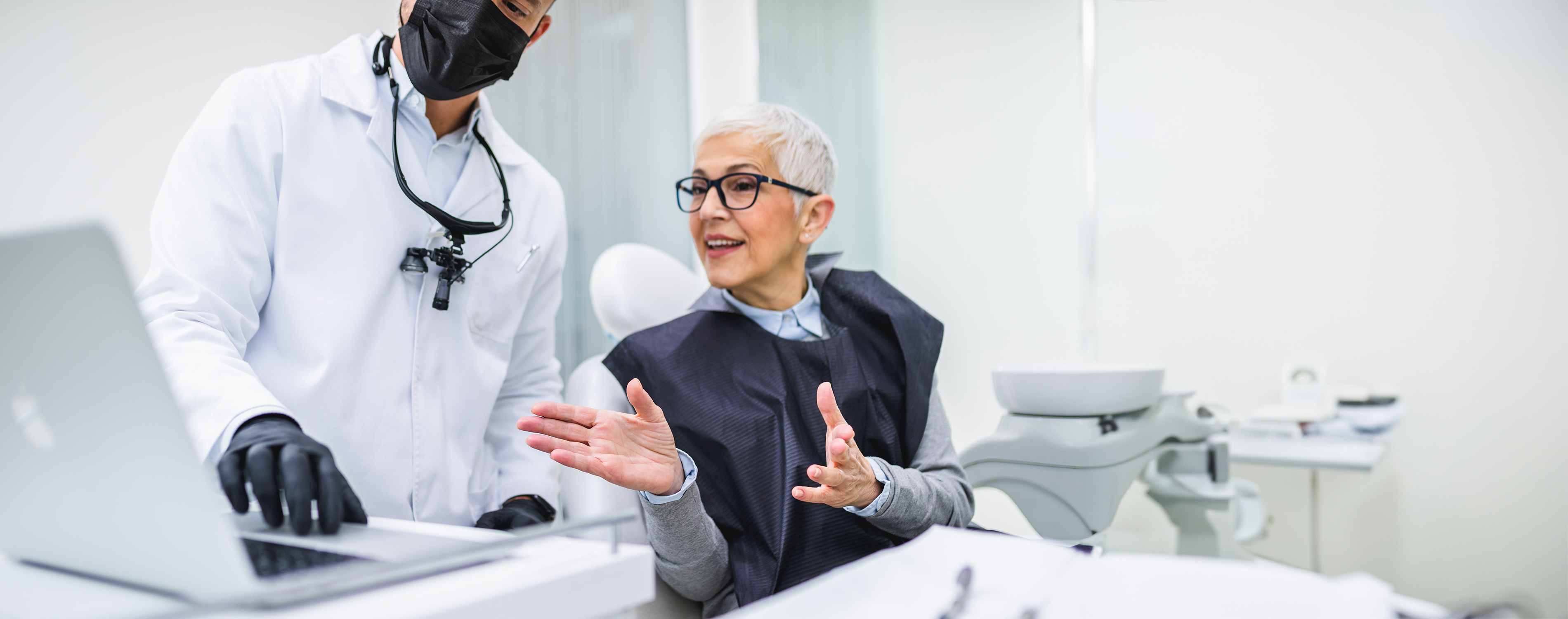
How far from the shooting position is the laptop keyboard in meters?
0.54

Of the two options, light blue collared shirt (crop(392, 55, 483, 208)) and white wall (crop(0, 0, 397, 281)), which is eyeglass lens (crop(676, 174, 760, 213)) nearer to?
light blue collared shirt (crop(392, 55, 483, 208))

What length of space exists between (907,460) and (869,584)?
0.82m

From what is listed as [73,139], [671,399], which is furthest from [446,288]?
[73,139]

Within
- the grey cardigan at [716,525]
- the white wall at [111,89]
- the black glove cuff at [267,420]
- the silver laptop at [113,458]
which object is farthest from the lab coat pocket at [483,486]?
the white wall at [111,89]

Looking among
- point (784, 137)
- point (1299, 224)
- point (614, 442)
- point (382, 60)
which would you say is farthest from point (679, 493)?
point (1299, 224)

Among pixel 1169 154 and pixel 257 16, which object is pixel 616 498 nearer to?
pixel 257 16

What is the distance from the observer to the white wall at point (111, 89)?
1.86 meters

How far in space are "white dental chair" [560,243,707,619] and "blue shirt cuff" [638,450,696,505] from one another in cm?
20

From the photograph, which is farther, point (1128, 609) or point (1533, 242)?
point (1533, 242)

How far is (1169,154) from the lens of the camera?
2656 mm

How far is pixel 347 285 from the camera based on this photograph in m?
1.15

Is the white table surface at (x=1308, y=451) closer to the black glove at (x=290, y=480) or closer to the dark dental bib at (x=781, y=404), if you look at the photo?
the dark dental bib at (x=781, y=404)

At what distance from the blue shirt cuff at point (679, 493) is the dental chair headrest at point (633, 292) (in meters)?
0.45

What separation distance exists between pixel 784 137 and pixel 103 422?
1.10m
